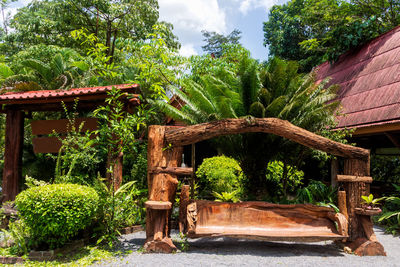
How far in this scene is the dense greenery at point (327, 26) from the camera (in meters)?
10.1

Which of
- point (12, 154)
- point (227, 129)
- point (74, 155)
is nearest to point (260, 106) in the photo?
point (227, 129)

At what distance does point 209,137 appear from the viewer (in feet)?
14.6

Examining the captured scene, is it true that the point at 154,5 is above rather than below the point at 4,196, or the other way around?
above

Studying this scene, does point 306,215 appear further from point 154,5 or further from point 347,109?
point 154,5

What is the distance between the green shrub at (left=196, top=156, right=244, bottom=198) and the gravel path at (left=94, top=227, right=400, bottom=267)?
2.09 metres

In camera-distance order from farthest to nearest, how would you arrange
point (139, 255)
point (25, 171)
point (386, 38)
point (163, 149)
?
point (386, 38) < point (25, 171) < point (163, 149) < point (139, 255)

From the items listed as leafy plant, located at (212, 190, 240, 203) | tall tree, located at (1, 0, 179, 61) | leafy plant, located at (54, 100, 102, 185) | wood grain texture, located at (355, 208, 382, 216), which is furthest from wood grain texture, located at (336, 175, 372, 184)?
tall tree, located at (1, 0, 179, 61)

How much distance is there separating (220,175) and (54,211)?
13.0 feet

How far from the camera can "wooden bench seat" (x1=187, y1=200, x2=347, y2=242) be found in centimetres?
434

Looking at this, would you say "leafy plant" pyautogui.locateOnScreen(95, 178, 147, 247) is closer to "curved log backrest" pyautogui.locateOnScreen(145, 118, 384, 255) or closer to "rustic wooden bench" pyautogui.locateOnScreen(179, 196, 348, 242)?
"curved log backrest" pyautogui.locateOnScreen(145, 118, 384, 255)

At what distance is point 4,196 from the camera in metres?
5.90

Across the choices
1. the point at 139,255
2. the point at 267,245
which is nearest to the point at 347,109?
the point at 267,245

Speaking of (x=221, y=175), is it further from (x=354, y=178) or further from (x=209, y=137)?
(x=354, y=178)

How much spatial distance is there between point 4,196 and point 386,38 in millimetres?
11110
